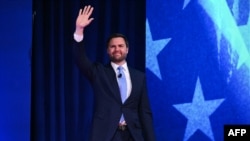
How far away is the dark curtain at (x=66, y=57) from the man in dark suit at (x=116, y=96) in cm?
102

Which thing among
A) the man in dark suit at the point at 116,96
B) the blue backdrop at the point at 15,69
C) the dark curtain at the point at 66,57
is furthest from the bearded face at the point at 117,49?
the blue backdrop at the point at 15,69

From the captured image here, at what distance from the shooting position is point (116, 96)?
2449 mm

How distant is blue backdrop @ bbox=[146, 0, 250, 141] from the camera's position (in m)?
3.40

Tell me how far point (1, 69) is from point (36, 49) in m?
0.31

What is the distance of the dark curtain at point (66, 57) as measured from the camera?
3494 mm

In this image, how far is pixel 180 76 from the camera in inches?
138

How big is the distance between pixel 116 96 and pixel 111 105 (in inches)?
2.3

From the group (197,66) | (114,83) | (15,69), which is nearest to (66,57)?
(15,69)

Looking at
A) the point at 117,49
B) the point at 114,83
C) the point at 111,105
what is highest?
the point at 117,49

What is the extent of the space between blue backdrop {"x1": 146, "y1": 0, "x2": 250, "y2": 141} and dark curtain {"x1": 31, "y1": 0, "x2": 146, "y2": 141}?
16cm

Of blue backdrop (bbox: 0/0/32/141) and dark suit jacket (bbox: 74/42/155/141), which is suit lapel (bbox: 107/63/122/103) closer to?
dark suit jacket (bbox: 74/42/155/141)

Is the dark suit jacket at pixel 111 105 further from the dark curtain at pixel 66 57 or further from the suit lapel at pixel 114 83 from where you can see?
the dark curtain at pixel 66 57

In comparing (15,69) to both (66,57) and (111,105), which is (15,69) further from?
(111,105)

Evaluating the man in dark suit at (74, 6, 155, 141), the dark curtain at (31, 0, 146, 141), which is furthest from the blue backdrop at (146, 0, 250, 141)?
the man in dark suit at (74, 6, 155, 141)
